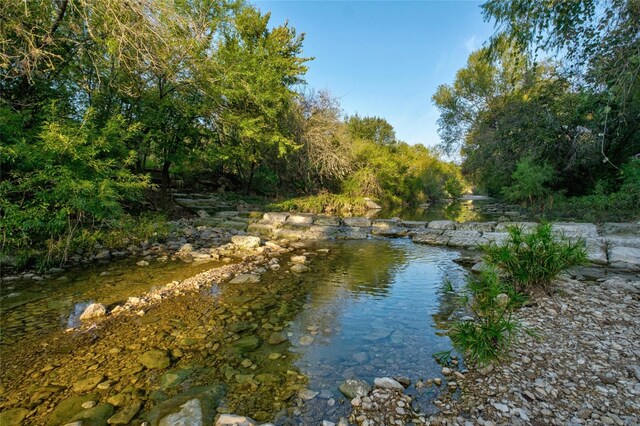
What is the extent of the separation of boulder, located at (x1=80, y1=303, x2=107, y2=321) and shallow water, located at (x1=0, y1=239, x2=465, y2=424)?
294mm

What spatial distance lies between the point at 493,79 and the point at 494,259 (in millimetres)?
28454

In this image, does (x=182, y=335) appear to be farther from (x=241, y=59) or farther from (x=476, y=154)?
(x=476, y=154)

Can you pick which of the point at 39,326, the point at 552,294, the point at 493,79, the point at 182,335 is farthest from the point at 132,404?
the point at 493,79

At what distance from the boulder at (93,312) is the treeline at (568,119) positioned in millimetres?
7098

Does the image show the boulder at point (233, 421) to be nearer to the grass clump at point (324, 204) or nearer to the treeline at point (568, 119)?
the treeline at point (568, 119)

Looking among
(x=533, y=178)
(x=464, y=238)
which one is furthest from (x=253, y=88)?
(x=533, y=178)

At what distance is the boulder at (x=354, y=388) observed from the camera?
2.56 meters

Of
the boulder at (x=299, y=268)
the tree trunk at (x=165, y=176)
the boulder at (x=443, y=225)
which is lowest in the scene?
the boulder at (x=299, y=268)

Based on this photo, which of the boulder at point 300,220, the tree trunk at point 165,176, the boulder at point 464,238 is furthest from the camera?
the boulder at point 300,220

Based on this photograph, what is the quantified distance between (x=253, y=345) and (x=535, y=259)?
4.23 m

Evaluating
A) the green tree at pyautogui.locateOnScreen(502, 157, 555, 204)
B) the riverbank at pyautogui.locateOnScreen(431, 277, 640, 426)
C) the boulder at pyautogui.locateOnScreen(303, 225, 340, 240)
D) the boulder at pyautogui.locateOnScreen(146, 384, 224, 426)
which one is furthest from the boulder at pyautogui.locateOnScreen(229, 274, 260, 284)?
the green tree at pyautogui.locateOnScreen(502, 157, 555, 204)

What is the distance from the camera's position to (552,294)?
170 inches

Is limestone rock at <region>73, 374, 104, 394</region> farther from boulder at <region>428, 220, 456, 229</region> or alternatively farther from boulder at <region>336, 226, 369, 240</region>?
boulder at <region>428, 220, 456, 229</region>

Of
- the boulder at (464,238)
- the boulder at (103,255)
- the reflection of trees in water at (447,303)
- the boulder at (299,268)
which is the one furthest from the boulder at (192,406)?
the boulder at (464,238)
